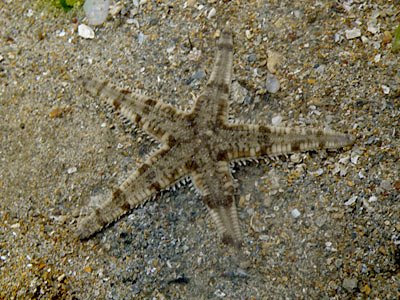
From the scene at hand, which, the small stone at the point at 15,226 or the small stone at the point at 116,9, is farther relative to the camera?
the small stone at the point at 116,9

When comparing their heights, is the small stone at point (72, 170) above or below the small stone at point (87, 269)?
above

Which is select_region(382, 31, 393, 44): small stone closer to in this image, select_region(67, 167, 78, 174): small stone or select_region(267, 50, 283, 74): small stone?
select_region(267, 50, 283, 74): small stone

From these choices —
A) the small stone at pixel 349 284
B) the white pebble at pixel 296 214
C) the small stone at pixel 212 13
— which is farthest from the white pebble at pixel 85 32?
the small stone at pixel 349 284

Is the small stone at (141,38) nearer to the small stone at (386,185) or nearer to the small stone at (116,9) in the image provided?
the small stone at (116,9)

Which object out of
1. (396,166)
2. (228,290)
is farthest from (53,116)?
(396,166)

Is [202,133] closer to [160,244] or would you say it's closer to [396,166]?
[160,244]
